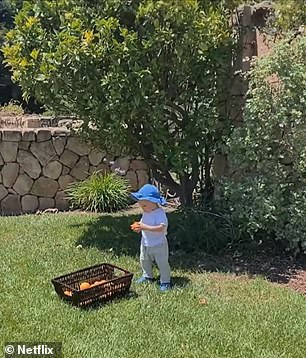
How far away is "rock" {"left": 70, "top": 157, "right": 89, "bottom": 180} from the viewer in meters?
8.41

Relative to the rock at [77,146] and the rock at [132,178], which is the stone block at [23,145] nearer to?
the rock at [77,146]

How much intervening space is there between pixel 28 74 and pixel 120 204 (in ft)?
9.69

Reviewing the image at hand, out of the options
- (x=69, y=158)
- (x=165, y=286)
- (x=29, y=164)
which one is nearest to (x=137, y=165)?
Answer: (x=69, y=158)

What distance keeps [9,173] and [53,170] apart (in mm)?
649

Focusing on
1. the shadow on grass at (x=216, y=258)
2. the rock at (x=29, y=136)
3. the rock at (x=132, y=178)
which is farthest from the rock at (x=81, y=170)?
the shadow on grass at (x=216, y=258)

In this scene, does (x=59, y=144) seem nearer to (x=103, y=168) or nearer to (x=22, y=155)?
(x=22, y=155)

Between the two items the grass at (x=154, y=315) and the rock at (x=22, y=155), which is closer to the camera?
the grass at (x=154, y=315)

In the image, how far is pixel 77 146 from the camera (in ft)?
27.4

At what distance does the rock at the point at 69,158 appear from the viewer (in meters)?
8.34

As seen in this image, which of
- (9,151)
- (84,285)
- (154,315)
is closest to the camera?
(154,315)

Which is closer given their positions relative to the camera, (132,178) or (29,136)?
(29,136)

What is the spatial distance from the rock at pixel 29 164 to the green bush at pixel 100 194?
1.90 ft

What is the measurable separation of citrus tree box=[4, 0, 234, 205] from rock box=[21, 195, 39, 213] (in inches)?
96.2

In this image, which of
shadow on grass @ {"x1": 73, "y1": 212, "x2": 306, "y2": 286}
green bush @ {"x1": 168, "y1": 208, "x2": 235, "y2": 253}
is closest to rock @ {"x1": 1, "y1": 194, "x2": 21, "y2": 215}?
shadow on grass @ {"x1": 73, "y1": 212, "x2": 306, "y2": 286}
